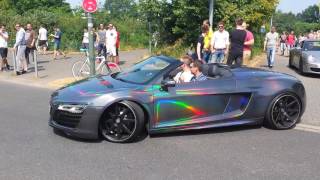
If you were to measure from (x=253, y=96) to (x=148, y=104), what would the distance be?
1.73 meters

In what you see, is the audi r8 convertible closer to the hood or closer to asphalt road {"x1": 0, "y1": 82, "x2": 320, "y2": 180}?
the hood

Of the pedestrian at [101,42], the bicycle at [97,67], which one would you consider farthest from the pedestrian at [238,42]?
the pedestrian at [101,42]

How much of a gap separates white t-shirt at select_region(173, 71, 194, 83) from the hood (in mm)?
734

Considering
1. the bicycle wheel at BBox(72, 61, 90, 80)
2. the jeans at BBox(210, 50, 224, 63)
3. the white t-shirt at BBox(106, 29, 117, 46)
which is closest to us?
the jeans at BBox(210, 50, 224, 63)

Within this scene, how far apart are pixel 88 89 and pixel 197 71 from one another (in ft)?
5.96

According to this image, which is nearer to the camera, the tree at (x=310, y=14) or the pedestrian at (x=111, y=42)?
the pedestrian at (x=111, y=42)

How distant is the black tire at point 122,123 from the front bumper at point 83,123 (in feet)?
0.53

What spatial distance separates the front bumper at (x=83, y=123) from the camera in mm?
6531

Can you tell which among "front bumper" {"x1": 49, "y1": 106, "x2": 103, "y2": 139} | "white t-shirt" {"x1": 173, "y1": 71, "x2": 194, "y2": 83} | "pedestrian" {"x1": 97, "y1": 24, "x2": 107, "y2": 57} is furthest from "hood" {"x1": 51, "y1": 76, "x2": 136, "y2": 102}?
"pedestrian" {"x1": 97, "y1": 24, "x2": 107, "y2": 57}

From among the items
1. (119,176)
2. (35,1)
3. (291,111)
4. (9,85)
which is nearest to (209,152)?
(119,176)

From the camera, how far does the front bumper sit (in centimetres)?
653

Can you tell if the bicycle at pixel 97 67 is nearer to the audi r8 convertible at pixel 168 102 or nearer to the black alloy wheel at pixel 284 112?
the audi r8 convertible at pixel 168 102

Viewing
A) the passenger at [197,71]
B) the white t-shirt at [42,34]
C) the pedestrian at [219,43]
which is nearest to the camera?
the passenger at [197,71]

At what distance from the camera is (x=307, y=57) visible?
16.1 m
